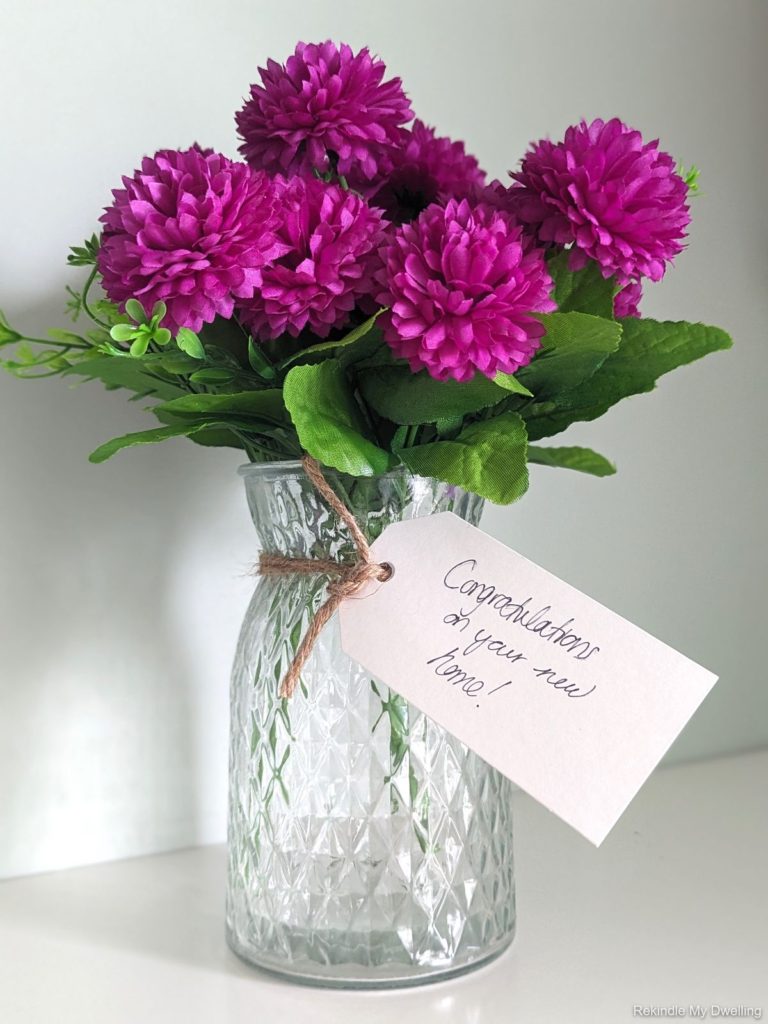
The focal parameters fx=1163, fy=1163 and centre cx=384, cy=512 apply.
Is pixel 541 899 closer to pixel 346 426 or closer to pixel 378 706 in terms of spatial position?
pixel 378 706

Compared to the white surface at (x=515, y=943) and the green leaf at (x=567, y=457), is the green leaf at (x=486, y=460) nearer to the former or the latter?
the green leaf at (x=567, y=457)

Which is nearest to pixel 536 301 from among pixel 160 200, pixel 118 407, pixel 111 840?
pixel 160 200

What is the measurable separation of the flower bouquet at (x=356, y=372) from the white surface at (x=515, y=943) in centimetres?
3

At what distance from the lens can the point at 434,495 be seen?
25.9 inches

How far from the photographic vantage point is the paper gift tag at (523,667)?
0.60m

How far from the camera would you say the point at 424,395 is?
1.99 feet

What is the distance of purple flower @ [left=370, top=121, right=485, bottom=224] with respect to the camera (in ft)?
2.43

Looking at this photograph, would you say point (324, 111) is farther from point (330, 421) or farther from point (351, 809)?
point (351, 809)

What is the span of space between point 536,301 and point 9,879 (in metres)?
0.56

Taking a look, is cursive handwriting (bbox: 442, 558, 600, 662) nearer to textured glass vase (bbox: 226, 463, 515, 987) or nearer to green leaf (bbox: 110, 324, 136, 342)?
textured glass vase (bbox: 226, 463, 515, 987)

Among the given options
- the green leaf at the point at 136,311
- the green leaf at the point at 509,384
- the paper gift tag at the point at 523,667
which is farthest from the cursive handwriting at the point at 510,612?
the green leaf at the point at 136,311

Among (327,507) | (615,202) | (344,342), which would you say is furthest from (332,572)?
(615,202)

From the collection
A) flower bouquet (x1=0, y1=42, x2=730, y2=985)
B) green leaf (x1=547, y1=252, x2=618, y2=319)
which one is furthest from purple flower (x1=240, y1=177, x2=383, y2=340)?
green leaf (x1=547, y1=252, x2=618, y2=319)

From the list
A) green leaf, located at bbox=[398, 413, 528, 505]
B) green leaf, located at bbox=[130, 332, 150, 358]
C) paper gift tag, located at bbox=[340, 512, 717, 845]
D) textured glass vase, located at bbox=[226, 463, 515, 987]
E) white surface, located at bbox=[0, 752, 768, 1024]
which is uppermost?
green leaf, located at bbox=[130, 332, 150, 358]
